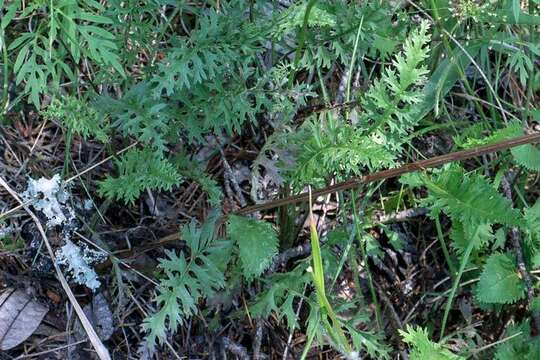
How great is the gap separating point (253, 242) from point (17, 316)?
3.03ft

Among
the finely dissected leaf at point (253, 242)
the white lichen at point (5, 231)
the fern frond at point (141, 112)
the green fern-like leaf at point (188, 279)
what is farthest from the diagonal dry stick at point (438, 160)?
the white lichen at point (5, 231)

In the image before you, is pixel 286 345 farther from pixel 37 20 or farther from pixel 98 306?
pixel 37 20

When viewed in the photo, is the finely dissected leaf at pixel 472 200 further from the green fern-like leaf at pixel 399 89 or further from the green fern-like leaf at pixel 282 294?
the green fern-like leaf at pixel 282 294

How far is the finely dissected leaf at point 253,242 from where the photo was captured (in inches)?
81.0

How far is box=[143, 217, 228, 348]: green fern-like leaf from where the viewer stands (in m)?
1.98

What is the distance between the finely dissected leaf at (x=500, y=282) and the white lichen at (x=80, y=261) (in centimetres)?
138

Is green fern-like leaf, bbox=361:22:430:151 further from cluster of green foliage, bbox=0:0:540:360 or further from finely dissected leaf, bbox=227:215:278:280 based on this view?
finely dissected leaf, bbox=227:215:278:280

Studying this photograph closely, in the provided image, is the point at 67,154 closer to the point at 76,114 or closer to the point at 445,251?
the point at 76,114

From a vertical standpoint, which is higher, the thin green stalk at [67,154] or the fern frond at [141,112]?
the fern frond at [141,112]

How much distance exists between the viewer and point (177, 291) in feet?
6.68

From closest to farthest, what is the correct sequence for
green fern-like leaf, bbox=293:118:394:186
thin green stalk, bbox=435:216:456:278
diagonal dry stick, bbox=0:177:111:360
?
green fern-like leaf, bbox=293:118:394:186
diagonal dry stick, bbox=0:177:111:360
thin green stalk, bbox=435:216:456:278

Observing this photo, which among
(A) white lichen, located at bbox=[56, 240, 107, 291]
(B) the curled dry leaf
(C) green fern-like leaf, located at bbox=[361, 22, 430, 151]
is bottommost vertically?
(B) the curled dry leaf

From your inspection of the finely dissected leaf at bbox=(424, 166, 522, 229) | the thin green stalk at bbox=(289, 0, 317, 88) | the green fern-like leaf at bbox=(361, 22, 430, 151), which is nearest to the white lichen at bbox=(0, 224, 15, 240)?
the thin green stalk at bbox=(289, 0, 317, 88)

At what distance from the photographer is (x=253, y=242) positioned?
82.4 inches
